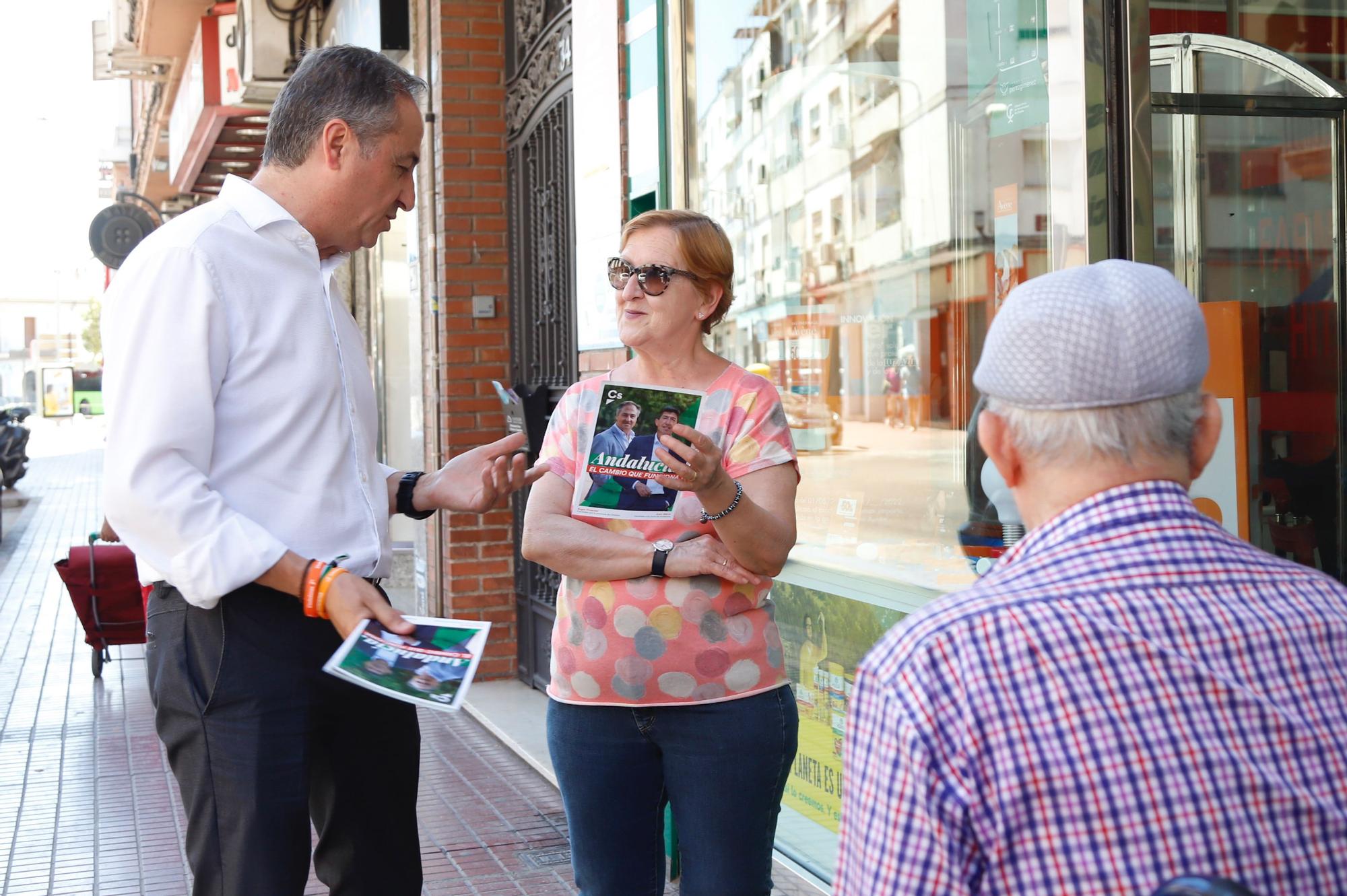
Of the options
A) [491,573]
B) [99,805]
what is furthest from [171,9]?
[99,805]

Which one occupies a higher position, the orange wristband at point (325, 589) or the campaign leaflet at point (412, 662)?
the orange wristband at point (325, 589)

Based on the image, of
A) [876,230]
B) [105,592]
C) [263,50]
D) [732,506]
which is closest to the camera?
[732,506]

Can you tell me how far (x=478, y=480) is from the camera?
2.60 m

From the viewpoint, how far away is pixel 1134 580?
1.19 m

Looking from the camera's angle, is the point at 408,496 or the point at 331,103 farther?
the point at 408,496

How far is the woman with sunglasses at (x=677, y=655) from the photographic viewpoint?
8.44ft

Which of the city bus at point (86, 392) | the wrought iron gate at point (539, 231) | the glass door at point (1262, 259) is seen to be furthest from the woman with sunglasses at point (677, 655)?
the city bus at point (86, 392)

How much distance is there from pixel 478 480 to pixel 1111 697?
1.65 m

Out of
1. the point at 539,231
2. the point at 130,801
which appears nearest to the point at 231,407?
the point at 130,801

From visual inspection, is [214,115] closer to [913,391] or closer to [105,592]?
[105,592]

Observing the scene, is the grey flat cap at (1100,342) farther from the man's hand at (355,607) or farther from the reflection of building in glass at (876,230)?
the reflection of building in glass at (876,230)

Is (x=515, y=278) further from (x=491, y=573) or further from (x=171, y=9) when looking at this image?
(x=171, y=9)

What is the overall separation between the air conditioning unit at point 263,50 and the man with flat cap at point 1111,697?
9.90 m

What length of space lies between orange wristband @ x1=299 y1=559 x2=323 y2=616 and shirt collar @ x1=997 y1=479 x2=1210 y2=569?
1281 millimetres
